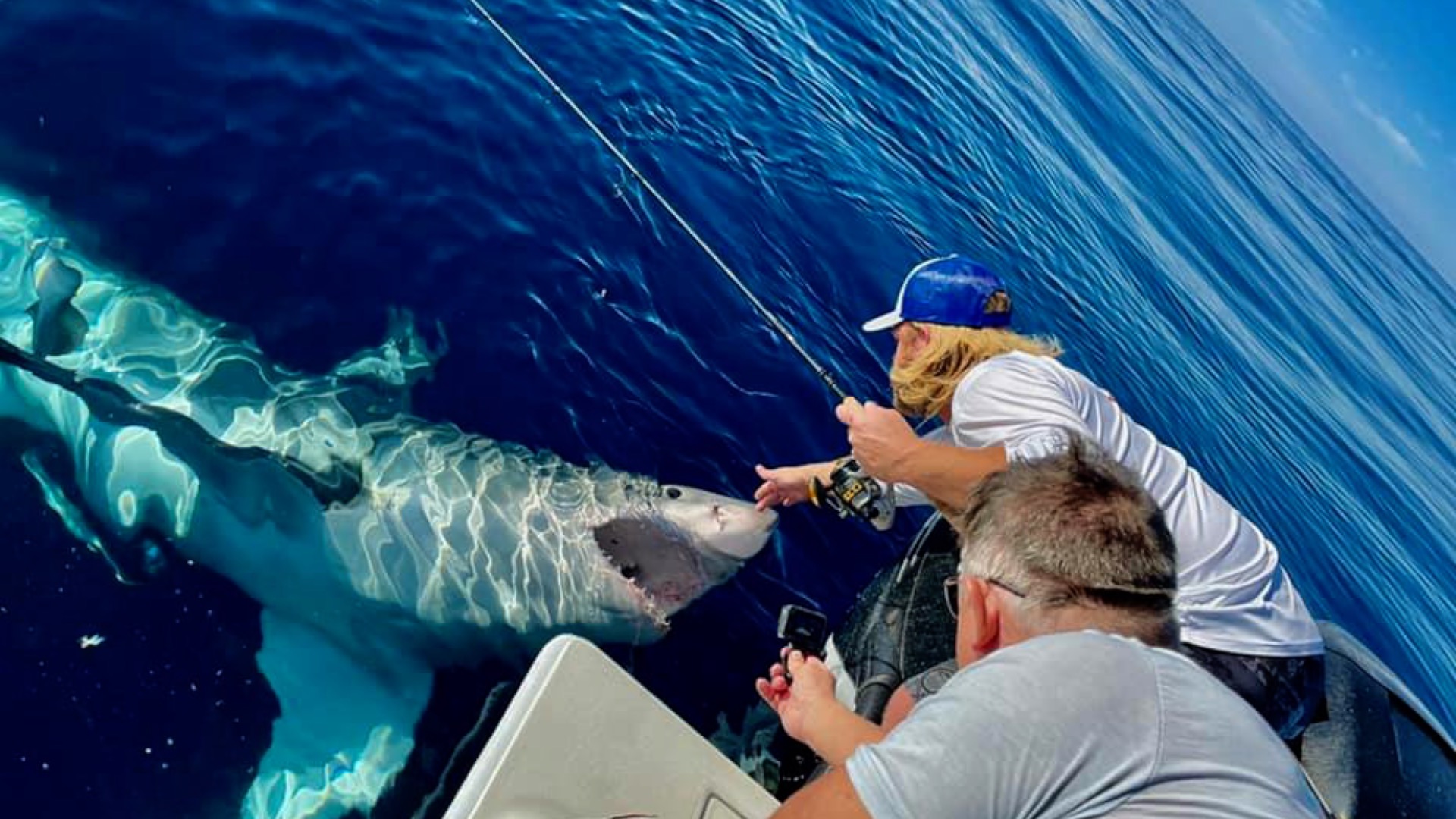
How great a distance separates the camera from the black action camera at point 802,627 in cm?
555

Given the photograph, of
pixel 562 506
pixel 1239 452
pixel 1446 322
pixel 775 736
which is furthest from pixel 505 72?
pixel 1446 322

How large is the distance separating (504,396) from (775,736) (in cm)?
273

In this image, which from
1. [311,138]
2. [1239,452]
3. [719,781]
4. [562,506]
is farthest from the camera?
[1239,452]

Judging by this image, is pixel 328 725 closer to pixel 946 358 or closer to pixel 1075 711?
pixel 946 358

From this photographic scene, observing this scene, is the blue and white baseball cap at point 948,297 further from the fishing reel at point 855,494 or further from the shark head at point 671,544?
the shark head at point 671,544

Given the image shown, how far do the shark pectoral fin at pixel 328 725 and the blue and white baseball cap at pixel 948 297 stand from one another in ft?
10.2

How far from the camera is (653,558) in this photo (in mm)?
6551

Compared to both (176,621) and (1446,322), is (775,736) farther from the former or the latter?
(1446,322)

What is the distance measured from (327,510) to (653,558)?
176cm

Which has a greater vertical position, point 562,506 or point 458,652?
point 562,506

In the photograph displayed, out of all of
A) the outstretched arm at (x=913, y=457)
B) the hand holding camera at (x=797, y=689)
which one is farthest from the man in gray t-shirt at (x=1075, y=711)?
the outstretched arm at (x=913, y=457)

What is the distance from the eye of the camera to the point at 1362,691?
6.79 meters

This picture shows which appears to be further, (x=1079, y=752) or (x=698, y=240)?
(x=698, y=240)

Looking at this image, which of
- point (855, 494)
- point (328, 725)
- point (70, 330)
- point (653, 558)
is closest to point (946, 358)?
point (855, 494)
